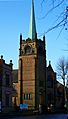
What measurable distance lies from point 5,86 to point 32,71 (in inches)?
939

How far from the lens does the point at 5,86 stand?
71.5 metres

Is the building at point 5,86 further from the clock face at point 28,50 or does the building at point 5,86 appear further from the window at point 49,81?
the window at point 49,81

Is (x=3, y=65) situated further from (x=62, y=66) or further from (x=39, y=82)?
(x=39, y=82)

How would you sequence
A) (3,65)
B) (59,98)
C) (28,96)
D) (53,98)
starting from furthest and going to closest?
(59,98) → (53,98) → (28,96) → (3,65)

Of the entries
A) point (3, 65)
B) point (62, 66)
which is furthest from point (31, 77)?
point (3, 65)

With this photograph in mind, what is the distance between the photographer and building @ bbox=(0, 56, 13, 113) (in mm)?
69438

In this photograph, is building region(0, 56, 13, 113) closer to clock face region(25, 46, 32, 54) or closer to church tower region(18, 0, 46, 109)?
church tower region(18, 0, 46, 109)

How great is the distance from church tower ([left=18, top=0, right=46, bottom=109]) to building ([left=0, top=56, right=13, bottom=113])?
18.9 m

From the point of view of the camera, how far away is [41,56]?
98.9 m

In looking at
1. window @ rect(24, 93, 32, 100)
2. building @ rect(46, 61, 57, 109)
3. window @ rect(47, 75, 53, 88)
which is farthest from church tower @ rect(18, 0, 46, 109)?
window @ rect(47, 75, 53, 88)

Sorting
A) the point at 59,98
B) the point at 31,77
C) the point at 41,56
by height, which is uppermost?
the point at 41,56

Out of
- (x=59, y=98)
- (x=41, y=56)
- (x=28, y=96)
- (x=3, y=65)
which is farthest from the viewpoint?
(x=59, y=98)

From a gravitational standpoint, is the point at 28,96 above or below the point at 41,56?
below

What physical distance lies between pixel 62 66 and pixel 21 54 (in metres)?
20.7
